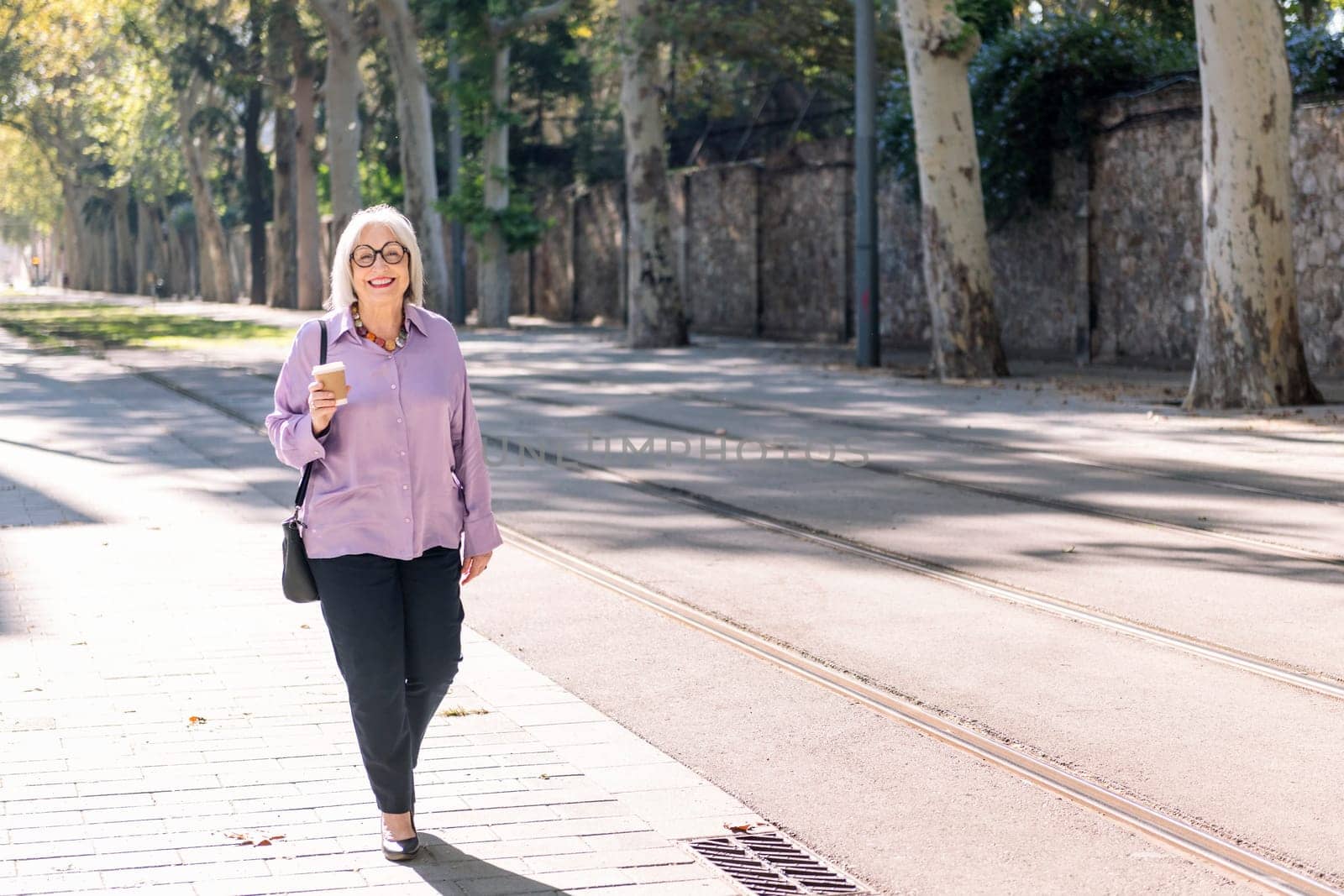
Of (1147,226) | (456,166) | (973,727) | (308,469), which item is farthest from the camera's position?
(456,166)

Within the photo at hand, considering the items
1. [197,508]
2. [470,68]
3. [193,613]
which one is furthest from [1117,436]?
[470,68]

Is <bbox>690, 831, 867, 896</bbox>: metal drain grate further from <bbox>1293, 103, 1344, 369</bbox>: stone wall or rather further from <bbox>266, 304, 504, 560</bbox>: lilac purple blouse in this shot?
<bbox>1293, 103, 1344, 369</bbox>: stone wall

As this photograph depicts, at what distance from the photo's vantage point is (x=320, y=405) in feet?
15.2

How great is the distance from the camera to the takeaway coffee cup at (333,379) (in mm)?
4570

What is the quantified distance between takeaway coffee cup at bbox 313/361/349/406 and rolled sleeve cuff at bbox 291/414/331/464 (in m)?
0.14

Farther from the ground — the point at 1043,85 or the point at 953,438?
the point at 1043,85

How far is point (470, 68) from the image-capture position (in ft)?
120

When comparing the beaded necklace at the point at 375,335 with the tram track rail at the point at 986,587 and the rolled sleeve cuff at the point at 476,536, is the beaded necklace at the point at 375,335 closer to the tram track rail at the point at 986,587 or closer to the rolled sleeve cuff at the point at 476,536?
the rolled sleeve cuff at the point at 476,536

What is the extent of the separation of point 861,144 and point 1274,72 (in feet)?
25.9

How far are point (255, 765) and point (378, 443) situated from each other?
1291mm

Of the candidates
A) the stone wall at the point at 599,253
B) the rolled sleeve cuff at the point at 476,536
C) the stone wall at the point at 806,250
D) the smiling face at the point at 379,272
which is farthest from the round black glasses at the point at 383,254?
the stone wall at the point at 599,253

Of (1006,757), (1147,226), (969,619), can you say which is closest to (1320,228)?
(1147,226)

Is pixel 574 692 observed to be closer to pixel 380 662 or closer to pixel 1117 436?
pixel 380 662

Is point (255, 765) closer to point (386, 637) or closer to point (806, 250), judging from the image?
point (386, 637)
